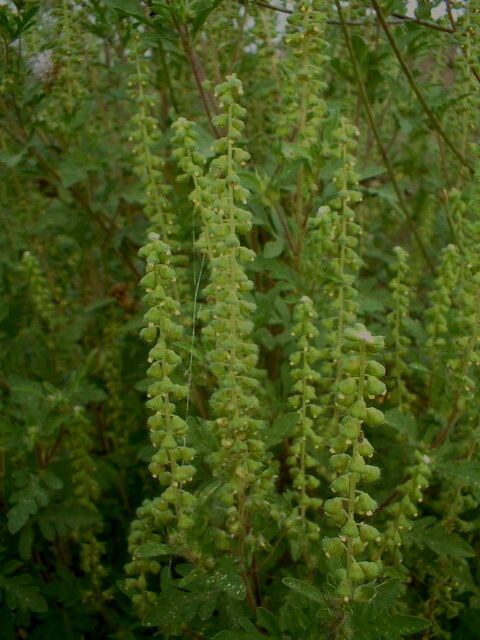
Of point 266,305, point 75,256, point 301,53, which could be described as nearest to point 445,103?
point 301,53

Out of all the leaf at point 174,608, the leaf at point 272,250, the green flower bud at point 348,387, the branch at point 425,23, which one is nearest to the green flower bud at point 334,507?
the green flower bud at point 348,387

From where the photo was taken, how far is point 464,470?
76.2 inches

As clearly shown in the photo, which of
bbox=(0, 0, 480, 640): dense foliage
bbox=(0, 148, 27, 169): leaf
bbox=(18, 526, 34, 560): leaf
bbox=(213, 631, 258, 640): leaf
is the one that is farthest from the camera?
bbox=(0, 148, 27, 169): leaf

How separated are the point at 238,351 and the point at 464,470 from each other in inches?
31.0

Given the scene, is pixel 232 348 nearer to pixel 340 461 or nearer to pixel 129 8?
pixel 340 461

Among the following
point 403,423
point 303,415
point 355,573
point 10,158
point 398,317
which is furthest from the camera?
point 10,158

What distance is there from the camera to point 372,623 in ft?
4.66

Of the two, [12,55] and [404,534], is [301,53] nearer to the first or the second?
[12,55]

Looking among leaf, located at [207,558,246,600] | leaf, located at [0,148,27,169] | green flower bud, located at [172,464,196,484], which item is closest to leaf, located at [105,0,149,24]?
leaf, located at [0,148,27,169]

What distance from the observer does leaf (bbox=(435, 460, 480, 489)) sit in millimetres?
1903

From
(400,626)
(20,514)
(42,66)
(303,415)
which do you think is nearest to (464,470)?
(303,415)

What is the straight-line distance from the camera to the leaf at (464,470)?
74.9 inches

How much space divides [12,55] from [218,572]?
6.28ft

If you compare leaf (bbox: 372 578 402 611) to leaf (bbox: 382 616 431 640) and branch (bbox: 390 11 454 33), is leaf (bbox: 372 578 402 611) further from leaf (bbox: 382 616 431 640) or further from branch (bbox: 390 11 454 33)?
branch (bbox: 390 11 454 33)
